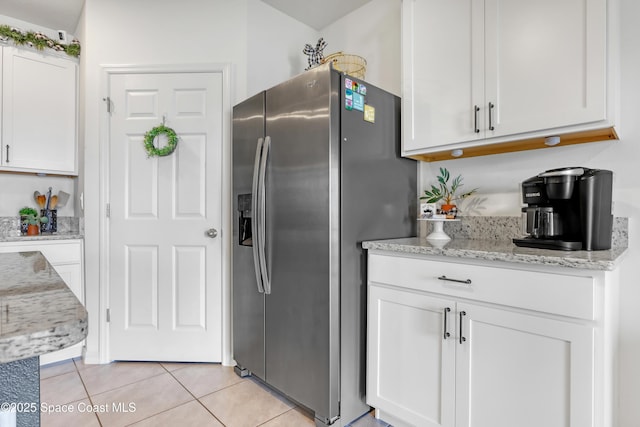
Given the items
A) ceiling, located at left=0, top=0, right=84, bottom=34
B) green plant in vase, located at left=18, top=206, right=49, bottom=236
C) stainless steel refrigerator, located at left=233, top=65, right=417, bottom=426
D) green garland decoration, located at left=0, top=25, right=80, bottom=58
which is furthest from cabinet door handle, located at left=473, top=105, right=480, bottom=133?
green plant in vase, located at left=18, top=206, right=49, bottom=236

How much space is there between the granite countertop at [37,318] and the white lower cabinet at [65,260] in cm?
201

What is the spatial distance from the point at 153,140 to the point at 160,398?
1667mm

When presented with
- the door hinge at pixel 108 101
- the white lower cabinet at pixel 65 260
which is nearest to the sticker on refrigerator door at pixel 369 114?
the door hinge at pixel 108 101

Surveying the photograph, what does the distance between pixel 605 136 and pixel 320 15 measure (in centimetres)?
217

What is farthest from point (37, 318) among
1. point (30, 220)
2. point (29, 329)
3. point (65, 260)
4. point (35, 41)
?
point (35, 41)

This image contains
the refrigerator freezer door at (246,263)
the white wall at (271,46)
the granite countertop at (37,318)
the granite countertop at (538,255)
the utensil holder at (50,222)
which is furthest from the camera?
the utensil holder at (50,222)

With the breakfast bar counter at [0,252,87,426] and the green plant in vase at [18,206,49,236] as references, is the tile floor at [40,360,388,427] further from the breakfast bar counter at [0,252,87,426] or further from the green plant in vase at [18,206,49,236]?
the breakfast bar counter at [0,252,87,426]

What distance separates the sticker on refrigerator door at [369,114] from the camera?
1814 millimetres

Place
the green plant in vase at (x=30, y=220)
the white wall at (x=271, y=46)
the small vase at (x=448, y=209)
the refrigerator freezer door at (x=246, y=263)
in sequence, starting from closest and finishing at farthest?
1. the small vase at (x=448, y=209)
2. the refrigerator freezer door at (x=246, y=263)
3. the white wall at (x=271, y=46)
4. the green plant in vase at (x=30, y=220)

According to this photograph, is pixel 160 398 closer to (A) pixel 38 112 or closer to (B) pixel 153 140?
(B) pixel 153 140

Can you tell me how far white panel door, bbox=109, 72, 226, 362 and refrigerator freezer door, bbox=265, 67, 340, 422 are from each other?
0.69 m

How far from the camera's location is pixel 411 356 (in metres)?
1.60

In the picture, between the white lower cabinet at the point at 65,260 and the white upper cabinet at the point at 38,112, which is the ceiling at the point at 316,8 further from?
the white lower cabinet at the point at 65,260

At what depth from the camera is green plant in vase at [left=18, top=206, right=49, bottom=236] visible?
2.74 metres
